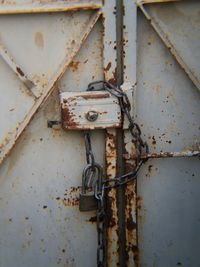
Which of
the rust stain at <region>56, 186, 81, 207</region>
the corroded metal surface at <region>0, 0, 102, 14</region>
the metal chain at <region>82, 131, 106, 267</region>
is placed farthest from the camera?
the rust stain at <region>56, 186, 81, 207</region>

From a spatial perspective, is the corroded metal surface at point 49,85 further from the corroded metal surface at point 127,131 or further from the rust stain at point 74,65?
the corroded metal surface at point 127,131

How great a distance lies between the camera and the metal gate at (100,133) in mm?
2148

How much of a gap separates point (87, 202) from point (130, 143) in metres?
0.42

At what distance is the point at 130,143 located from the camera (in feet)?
7.30

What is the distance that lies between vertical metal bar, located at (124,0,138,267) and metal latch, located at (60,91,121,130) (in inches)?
5.1

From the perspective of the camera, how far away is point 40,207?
2297 millimetres

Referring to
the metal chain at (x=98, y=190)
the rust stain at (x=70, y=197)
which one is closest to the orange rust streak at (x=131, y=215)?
the metal chain at (x=98, y=190)

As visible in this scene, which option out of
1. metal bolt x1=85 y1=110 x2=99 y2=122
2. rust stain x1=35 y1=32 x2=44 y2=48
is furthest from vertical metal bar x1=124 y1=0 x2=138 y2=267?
rust stain x1=35 y1=32 x2=44 y2=48

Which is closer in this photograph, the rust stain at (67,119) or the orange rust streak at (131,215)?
the rust stain at (67,119)

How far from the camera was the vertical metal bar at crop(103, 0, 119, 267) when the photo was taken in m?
2.12

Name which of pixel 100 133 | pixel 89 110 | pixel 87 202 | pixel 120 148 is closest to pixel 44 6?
pixel 89 110

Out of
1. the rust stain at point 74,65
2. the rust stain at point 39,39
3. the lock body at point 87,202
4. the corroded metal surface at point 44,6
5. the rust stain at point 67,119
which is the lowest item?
the lock body at point 87,202

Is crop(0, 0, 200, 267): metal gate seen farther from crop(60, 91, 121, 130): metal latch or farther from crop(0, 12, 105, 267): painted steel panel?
crop(60, 91, 121, 130): metal latch

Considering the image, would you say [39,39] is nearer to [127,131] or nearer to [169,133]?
[127,131]
